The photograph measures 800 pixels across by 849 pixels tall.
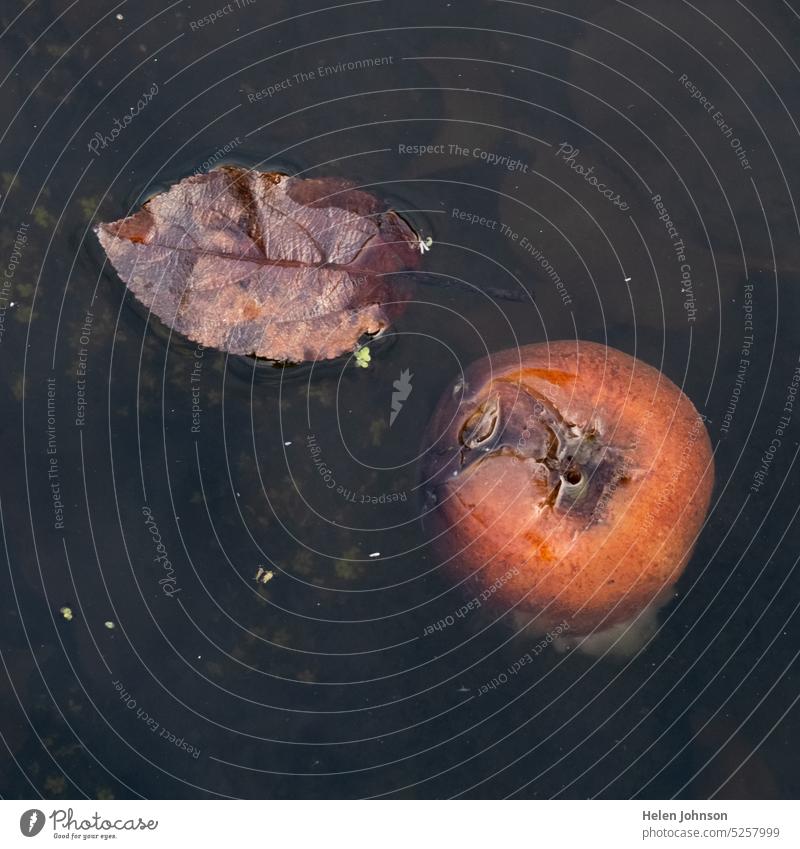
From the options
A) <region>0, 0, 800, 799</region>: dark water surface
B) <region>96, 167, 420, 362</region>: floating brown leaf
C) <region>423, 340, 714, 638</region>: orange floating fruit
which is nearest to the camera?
<region>423, 340, 714, 638</region>: orange floating fruit

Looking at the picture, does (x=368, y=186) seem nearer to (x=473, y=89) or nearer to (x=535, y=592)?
(x=473, y=89)

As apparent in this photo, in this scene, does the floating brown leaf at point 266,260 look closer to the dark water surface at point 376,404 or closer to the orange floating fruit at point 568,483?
the dark water surface at point 376,404

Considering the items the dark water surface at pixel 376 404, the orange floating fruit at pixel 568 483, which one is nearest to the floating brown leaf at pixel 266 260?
the dark water surface at pixel 376 404

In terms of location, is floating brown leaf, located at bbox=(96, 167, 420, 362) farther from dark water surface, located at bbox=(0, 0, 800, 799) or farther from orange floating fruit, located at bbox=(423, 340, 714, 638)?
orange floating fruit, located at bbox=(423, 340, 714, 638)

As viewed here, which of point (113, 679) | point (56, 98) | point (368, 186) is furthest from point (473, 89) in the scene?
point (113, 679)

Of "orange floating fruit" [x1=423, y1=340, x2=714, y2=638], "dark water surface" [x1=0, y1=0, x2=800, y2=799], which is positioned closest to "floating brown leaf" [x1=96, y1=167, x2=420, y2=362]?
"dark water surface" [x1=0, y1=0, x2=800, y2=799]

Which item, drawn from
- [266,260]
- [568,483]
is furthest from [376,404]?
[568,483]
